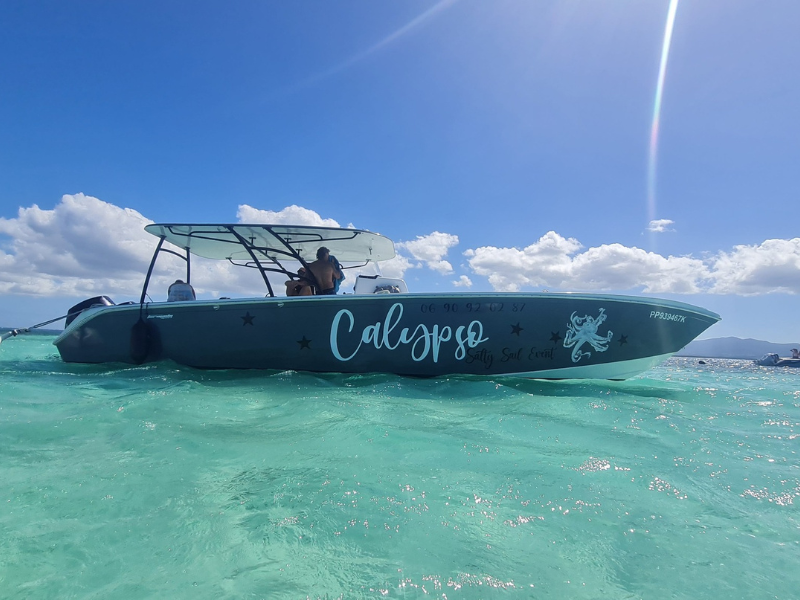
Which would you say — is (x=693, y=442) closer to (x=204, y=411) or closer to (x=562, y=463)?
(x=562, y=463)

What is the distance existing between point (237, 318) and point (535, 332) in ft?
12.5

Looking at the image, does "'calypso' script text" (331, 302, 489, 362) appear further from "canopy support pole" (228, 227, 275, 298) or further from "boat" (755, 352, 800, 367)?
"boat" (755, 352, 800, 367)

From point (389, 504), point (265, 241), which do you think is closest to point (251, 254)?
point (265, 241)

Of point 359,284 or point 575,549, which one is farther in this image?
point 359,284

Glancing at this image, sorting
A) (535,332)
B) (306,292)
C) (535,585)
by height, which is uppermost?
(306,292)

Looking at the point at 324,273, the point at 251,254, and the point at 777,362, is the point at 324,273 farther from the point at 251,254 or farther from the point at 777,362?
the point at 777,362

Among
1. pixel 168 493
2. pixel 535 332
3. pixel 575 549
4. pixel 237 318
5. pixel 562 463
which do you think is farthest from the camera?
pixel 237 318

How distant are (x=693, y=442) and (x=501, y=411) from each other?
4.34 ft

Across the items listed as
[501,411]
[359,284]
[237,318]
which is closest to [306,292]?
[237,318]

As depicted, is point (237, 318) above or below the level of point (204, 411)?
above

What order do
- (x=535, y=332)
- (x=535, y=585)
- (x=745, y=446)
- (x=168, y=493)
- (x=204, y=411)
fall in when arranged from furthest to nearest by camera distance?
(x=535, y=332) → (x=204, y=411) → (x=745, y=446) → (x=168, y=493) → (x=535, y=585)

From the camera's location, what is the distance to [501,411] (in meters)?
3.63

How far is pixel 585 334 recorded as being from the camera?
17.7ft

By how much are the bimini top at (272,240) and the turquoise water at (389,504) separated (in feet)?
11.5
